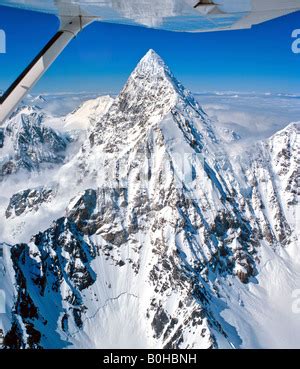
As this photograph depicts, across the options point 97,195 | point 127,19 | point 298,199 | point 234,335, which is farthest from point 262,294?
point 127,19

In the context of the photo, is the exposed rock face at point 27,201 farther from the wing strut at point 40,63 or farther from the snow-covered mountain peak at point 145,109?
the wing strut at point 40,63

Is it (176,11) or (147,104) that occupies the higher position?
(147,104)

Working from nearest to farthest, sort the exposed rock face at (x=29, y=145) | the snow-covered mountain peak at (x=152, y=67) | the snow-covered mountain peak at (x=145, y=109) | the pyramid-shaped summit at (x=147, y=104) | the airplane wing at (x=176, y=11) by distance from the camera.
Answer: the airplane wing at (x=176, y=11) → the snow-covered mountain peak at (x=145, y=109) → the pyramid-shaped summit at (x=147, y=104) → the exposed rock face at (x=29, y=145) → the snow-covered mountain peak at (x=152, y=67)

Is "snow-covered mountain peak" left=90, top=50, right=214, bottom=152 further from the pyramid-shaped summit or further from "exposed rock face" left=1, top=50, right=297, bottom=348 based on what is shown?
"exposed rock face" left=1, top=50, right=297, bottom=348

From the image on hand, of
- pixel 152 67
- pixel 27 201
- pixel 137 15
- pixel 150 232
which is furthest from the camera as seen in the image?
pixel 152 67

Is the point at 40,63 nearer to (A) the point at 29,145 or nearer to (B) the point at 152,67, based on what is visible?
(A) the point at 29,145

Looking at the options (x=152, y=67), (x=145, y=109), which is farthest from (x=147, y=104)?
(x=152, y=67)

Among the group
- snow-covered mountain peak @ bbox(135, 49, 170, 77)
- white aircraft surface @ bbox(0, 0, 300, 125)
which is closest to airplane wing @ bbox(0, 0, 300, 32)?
white aircraft surface @ bbox(0, 0, 300, 125)

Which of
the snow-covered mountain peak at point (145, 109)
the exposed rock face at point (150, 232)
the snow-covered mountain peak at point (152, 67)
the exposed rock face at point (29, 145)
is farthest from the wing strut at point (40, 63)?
the snow-covered mountain peak at point (152, 67)
